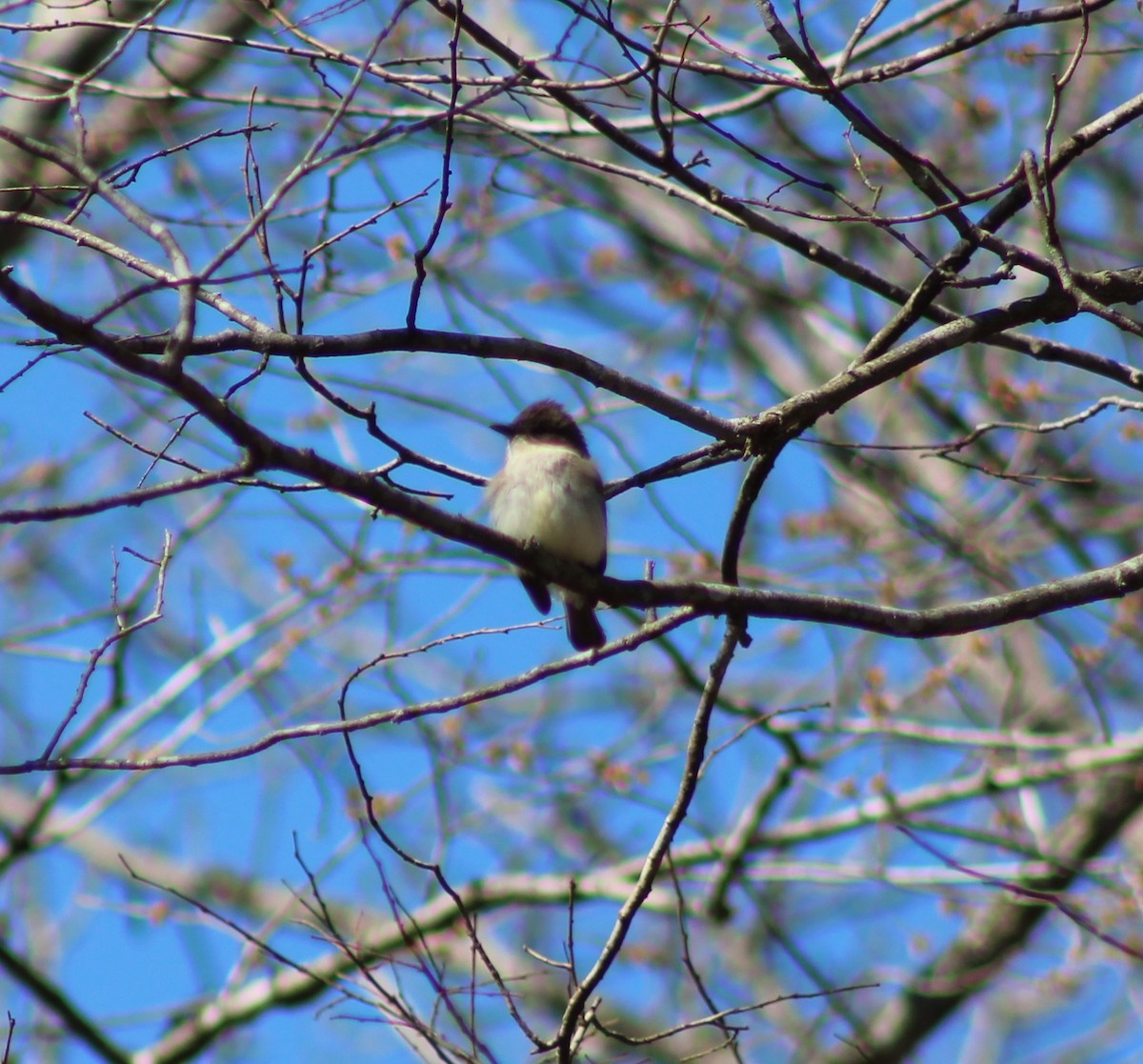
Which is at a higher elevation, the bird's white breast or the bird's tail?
the bird's white breast

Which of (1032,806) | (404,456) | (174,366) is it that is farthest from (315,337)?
(1032,806)

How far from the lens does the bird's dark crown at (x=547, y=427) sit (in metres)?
5.04

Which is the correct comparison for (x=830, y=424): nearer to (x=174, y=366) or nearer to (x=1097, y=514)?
(x=1097, y=514)

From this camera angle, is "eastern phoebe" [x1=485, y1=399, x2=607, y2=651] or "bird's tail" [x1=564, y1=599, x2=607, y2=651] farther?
"bird's tail" [x1=564, y1=599, x2=607, y2=651]

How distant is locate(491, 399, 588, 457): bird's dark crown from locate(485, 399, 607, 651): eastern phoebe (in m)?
0.01

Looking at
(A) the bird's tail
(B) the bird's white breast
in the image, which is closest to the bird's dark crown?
(B) the bird's white breast

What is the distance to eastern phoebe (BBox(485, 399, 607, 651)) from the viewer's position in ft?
15.0

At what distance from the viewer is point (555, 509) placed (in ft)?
15.0

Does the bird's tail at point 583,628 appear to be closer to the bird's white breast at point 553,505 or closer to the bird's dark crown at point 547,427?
the bird's white breast at point 553,505

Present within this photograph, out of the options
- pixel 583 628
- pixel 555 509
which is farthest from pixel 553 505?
pixel 583 628

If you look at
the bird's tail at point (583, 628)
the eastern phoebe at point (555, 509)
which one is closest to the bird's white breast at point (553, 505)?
the eastern phoebe at point (555, 509)

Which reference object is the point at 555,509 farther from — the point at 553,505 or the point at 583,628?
the point at 583,628

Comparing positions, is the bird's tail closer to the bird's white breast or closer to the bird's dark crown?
→ the bird's white breast

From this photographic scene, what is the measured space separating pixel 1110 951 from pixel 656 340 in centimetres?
505
